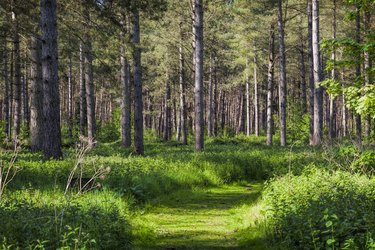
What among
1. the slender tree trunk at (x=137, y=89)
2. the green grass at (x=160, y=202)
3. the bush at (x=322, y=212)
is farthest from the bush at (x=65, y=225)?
→ the slender tree trunk at (x=137, y=89)

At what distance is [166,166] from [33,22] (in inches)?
415

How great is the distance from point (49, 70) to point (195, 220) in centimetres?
697

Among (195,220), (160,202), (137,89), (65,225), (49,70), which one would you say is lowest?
(195,220)

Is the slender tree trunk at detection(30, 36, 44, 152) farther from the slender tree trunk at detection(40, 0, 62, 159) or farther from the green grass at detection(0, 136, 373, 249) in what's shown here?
the green grass at detection(0, 136, 373, 249)

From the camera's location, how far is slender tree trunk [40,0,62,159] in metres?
13.0

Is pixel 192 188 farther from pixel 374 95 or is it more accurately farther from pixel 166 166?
pixel 374 95

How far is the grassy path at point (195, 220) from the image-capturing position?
7324 millimetres

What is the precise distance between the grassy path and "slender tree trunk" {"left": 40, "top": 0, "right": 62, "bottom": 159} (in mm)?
4529

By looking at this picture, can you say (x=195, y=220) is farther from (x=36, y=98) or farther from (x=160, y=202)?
(x=36, y=98)

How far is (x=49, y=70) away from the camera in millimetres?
13102

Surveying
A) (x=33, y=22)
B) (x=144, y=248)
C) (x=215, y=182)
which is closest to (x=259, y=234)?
(x=144, y=248)

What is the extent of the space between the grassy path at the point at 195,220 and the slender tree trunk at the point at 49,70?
4.53 m

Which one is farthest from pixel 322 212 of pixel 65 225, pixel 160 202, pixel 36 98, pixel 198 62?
pixel 36 98

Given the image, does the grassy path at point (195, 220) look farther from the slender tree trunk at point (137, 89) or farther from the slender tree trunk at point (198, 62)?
the slender tree trunk at point (137, 89)
